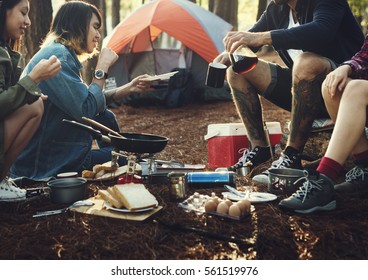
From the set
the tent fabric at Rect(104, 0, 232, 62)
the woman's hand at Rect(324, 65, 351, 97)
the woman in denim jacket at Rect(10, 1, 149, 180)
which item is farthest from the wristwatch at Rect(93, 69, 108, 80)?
the tent fabric at Rect(104, 0, 232, 62)

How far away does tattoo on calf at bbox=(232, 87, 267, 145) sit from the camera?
11.7 ft

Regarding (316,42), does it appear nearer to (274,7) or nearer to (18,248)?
(274,7)

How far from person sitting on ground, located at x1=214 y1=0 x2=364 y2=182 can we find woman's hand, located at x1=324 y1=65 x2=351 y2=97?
16.4 inches

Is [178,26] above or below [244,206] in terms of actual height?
above

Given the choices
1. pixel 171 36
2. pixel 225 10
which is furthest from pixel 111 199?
pixel 225 10

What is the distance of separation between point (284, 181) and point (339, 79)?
0.74 meters

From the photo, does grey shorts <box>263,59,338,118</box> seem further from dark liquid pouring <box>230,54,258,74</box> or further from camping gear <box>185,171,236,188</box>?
camping gear <box>185,171,236,188</box>

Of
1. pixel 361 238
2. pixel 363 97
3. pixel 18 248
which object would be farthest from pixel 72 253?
pixel 363 97

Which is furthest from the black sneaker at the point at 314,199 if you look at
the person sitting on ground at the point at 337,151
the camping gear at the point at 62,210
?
the camping gear at the point at 62,210

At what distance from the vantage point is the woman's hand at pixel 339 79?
2500mm

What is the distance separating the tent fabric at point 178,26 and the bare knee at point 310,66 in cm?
500

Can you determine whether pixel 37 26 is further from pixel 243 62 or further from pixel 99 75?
pixel 243 62

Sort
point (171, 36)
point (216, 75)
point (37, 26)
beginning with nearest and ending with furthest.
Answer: point (216, 75) < point (37, 26) < point (171, 36)

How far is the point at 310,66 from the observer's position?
116 inches
